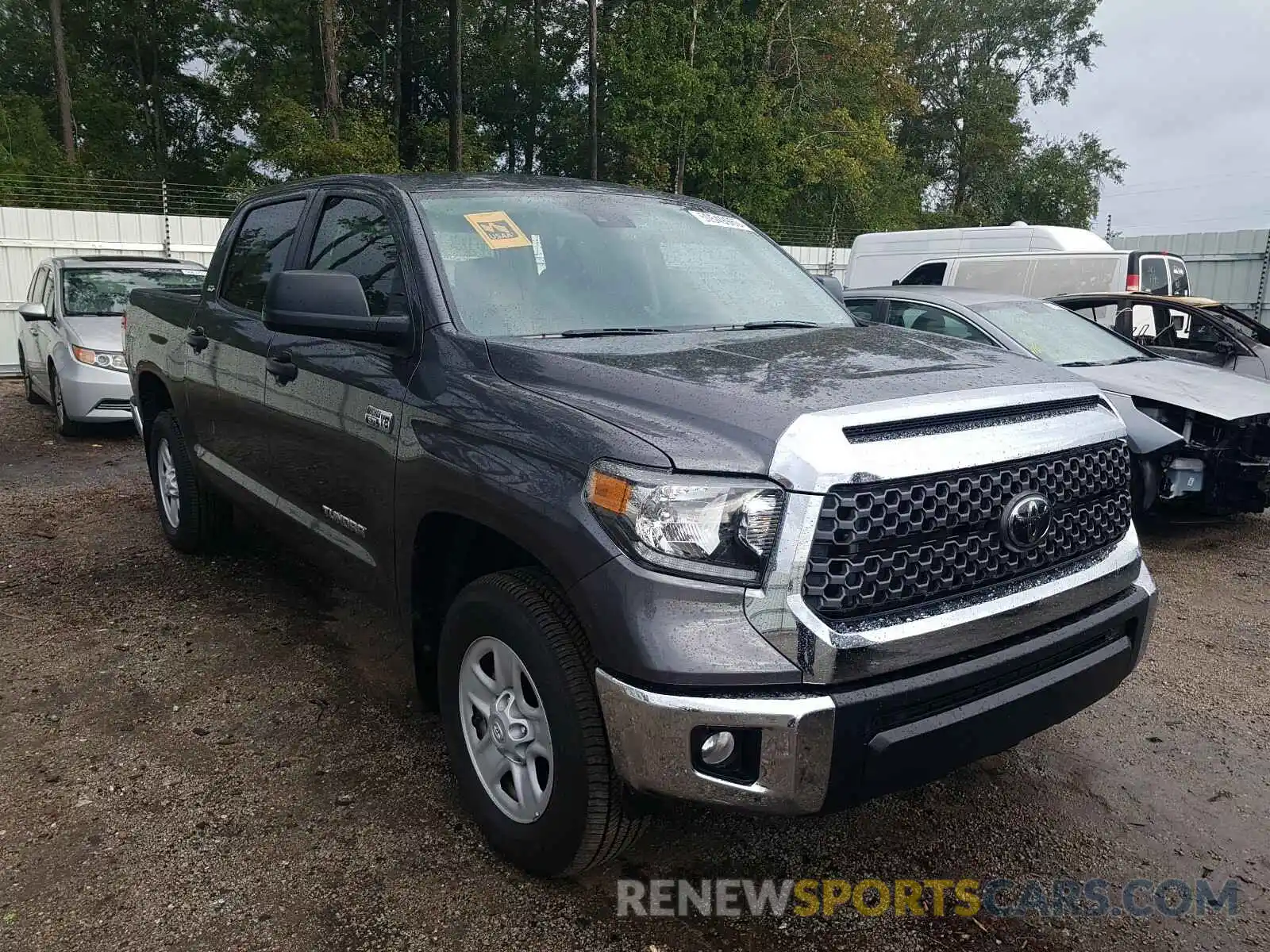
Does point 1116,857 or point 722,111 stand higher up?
point 722,111

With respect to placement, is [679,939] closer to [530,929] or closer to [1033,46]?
[530,929]

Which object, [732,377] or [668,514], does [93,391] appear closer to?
Result: [732,377]

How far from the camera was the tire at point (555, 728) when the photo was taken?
2174 mm

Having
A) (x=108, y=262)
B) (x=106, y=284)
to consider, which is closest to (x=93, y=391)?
(x=106, y=284)

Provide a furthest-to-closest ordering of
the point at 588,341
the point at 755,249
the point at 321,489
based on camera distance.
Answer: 1. the point at 755,249
2. the point at 321,489
3. the point at 588,341

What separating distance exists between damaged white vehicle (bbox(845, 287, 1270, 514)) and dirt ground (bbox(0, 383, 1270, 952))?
50.5 inches

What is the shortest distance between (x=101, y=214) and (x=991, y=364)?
53.0ft

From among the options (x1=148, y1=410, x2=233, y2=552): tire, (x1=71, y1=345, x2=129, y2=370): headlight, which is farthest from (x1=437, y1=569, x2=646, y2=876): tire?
(x1=71, y1=345, x2=129, y2=370): headlight

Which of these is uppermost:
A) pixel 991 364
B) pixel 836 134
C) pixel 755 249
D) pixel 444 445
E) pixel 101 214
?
pixel 836 134

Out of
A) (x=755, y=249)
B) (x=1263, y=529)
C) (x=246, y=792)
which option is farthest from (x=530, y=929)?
(x=1263, y=529)

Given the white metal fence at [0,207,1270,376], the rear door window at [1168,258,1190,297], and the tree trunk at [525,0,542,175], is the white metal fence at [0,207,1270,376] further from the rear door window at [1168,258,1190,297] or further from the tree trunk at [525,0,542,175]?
the tree trunk at [525,0,542,175]

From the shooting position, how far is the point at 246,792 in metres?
2.95

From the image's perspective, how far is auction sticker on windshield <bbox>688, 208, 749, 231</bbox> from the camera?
3799mm

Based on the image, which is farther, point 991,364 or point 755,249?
point 755,249
